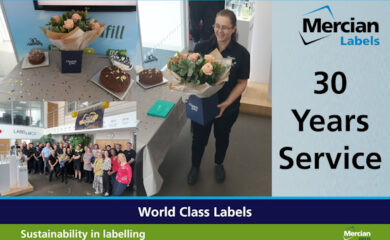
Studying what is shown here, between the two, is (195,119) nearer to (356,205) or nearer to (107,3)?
(107,3)

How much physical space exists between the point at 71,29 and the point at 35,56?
23 cm

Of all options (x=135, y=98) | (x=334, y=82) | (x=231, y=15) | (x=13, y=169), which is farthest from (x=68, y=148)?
(x=334, y=82)

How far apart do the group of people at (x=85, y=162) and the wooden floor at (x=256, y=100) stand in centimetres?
63

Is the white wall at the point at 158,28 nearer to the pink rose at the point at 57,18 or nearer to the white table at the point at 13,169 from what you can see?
the pink rose at the point at 57,18

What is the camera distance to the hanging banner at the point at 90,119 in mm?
2135

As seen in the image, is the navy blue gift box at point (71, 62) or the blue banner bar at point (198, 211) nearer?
the navy blue gift box at point (71, 62)

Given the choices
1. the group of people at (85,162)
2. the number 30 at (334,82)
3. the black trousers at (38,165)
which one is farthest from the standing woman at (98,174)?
the number 30 at (334,82)

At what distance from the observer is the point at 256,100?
2256 mm

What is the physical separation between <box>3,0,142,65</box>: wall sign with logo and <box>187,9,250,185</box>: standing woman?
1.08ft

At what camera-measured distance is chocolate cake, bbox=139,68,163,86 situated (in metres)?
2.21

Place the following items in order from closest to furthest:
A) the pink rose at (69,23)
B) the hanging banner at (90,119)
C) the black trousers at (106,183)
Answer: the pink rose at (69,23) → the hanging banner at (90,119) → the black trousers at (106,183)

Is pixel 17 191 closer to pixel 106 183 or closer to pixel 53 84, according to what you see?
pixel 106 183
